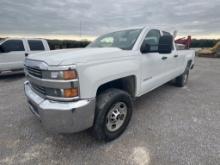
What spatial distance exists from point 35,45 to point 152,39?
641cm

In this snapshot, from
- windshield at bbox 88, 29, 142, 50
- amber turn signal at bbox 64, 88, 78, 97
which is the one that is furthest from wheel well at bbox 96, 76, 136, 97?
amber turn signal at bbox 64, 88, 78, 97

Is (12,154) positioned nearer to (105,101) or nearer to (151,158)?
(105,101)

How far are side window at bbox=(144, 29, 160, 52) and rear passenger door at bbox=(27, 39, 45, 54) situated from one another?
6.18 meters

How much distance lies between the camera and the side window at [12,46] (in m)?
7.12

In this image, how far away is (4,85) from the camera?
6234 mm

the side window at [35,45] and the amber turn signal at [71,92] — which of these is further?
the side window at [35,45]

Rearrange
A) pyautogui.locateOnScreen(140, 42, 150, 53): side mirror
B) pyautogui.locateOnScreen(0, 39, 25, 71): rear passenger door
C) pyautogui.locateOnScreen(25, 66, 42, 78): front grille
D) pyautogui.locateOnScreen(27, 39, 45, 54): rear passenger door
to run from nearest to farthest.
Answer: pyautogui.locateOnScreen(25, 66, 42, 78): front grille, pyautogui.locateOnScreen(140, 42, 150, 53): side mirror, pyautogui.locateOnScreen(0, 39, 25, 71): rear passenger door, pyautogui.locateOnScreen(27, 39, 45, 54): rear passenger door

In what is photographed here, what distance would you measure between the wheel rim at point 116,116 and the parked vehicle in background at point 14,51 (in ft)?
21.4

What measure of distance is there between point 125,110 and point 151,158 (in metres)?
0.85

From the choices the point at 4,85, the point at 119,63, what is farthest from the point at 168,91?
the point at 4,85

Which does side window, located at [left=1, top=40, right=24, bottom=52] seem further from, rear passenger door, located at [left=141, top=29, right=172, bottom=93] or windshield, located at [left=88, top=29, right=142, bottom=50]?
rear passenger door, located at [left=141, top=29, right=172, bottom=93]

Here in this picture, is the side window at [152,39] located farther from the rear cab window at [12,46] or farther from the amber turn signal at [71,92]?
the rear cab window at [12,46]

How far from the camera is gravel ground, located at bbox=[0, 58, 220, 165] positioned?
88.0 inches

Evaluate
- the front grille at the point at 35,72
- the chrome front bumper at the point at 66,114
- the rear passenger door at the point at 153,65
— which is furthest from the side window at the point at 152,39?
the front grille at the point at 35,72
